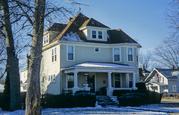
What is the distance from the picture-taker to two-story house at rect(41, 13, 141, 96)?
40.8 metres

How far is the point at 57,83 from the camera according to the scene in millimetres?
41844

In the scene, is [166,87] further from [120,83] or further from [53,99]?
[53,99]

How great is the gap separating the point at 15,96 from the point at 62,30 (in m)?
17.4

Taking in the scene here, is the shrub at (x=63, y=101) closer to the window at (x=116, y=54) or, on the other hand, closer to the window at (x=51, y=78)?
the window at (x=51, y=78)

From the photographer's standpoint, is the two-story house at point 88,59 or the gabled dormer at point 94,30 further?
the gabled dormer at point 94,30

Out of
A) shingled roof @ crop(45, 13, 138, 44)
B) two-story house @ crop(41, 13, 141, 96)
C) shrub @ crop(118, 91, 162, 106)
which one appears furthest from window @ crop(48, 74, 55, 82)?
shrub @ crop(118, 91, 162, 106)

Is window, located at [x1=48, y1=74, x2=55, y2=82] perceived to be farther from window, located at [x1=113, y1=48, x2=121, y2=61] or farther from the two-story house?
window, located at [x1=113, y1=48, x2=121, y2=61]

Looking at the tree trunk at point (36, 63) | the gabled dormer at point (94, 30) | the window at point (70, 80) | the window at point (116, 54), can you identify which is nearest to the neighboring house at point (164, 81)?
the window at point (116, 54)

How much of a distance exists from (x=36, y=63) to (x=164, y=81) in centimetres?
7006

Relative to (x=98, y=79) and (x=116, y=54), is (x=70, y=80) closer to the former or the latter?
(x=98, y=79)

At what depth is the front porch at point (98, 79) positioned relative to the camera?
3956 cm

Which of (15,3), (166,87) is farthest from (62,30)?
(166,87)

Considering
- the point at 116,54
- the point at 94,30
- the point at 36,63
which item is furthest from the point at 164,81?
the point at 36,63

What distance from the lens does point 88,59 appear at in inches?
1678
